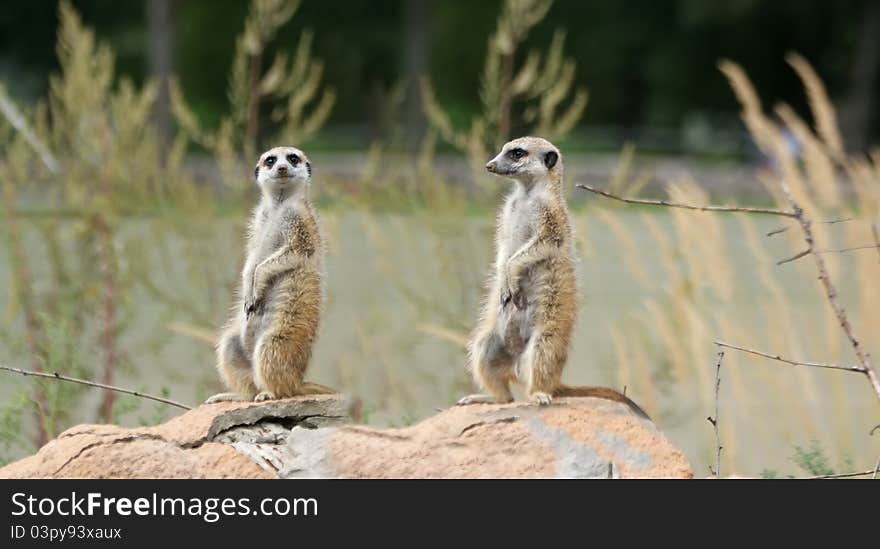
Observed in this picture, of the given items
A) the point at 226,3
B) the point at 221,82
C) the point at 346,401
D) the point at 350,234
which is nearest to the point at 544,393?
the point at 346,401

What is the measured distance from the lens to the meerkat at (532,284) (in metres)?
2.19

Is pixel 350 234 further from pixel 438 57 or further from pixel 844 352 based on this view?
pixel 438 57

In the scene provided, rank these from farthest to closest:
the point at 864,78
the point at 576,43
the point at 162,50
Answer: the point at 576,43
the point at 864,78
the point at 162,50

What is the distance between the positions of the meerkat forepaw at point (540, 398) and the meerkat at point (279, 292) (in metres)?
0.38

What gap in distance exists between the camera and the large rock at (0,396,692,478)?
2197 millimetres

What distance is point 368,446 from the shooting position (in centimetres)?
225

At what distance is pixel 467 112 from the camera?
97.2 ft

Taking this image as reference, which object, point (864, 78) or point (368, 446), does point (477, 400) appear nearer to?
point (368, 446)

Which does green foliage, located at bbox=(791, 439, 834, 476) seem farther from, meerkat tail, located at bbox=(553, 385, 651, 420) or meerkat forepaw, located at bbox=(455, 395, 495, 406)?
meerkat forepaw, located at bbox=(455, 395, 495, 406)

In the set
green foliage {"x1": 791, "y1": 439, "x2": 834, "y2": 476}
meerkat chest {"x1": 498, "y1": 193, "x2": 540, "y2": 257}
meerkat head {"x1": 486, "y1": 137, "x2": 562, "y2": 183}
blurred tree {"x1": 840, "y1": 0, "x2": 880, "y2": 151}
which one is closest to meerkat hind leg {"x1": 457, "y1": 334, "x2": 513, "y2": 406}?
meerkat chest {"x1": 498, "y1": 193, "x2": 540, "y2": 257}

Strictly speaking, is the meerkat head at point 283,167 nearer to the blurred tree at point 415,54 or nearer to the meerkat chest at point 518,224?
the meerkat chest at point 518,224

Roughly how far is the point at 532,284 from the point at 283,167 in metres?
0.45

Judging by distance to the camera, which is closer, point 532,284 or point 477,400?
point 532,284

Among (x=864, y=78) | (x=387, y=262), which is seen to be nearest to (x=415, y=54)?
(x=864, y=78)
